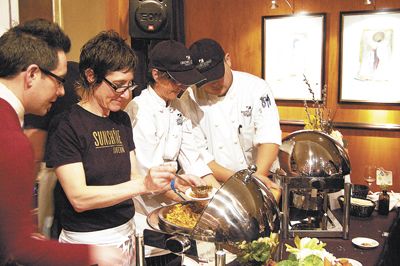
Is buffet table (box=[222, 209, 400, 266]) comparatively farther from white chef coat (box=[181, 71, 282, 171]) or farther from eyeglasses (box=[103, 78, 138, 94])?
eyeglasses (box=[103, 78, 138, 94])

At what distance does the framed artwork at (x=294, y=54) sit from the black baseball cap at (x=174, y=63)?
7.82 ft

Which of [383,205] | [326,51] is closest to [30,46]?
[383,205]

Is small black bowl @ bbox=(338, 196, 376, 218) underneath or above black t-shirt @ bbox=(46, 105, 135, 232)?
underneath

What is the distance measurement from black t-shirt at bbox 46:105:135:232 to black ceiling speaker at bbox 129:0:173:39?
182 cm

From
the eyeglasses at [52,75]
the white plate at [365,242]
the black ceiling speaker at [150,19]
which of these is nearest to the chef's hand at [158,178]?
the eyeglasses at [52,75]

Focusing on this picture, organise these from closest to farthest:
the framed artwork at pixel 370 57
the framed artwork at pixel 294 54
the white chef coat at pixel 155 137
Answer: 1. the white chef coat at pixel 155 137
2. the framed artwork at pixel 370 57
3. the framed artwork at pixel 294 54

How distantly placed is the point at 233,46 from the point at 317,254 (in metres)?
3.56

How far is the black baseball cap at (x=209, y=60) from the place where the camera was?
96.3 inches

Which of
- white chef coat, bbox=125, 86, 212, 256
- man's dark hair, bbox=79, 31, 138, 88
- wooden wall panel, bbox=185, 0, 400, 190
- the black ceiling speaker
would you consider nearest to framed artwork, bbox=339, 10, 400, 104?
wooden wall panel, bbox=185, 0, 400, 190

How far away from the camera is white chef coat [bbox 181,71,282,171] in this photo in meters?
2.68

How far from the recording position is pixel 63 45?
1488mm

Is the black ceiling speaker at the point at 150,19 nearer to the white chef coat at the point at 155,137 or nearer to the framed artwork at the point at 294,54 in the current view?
the white chef coat at the point at 155,137

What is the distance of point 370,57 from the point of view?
4141mm

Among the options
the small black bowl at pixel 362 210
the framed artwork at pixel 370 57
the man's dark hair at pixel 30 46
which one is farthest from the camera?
the framed artwork at pixel 370 57
